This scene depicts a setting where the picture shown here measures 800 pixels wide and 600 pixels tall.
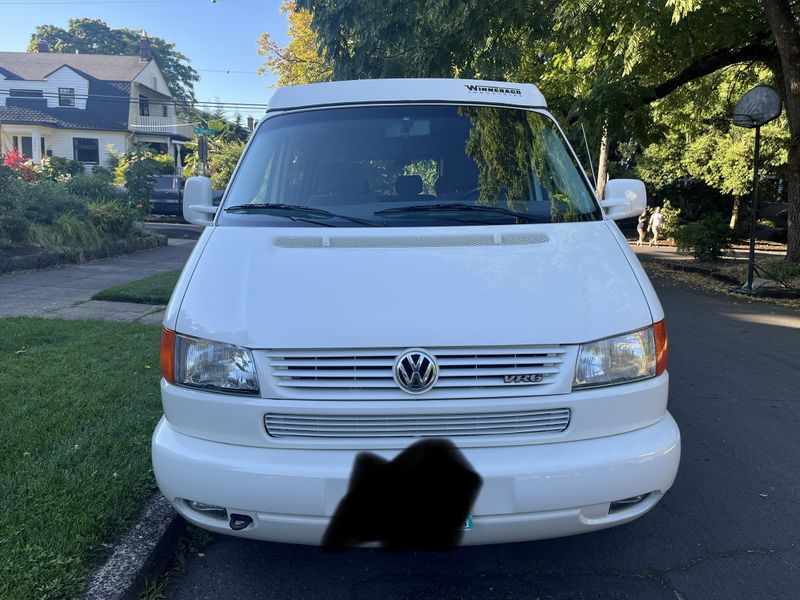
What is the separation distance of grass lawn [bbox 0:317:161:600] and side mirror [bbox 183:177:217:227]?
138 centimetres

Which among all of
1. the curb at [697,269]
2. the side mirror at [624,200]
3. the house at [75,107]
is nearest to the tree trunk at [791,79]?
the curb at [697,269]

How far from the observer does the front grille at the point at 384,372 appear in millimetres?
2430

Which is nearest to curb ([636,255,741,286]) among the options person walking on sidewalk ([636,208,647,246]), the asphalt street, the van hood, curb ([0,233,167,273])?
person walking on sidewalk ([636,208,647,246])

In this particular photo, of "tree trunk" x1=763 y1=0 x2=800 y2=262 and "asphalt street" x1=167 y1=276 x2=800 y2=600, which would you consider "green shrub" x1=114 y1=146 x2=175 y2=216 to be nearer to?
"tree trunk" x1=763 y1=0 x2=800 y2=262

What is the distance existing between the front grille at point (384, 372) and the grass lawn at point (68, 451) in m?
1.22

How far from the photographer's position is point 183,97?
76.4m

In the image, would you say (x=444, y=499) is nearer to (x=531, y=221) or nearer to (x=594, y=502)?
(x=594, y=502)

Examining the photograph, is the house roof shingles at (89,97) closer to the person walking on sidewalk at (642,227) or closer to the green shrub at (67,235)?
the green shrub at (67,235)

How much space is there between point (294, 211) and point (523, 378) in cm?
144

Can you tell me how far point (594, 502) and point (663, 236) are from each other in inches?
1093

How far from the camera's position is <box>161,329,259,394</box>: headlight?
8.23ft

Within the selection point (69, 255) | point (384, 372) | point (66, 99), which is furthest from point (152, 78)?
point (384, 372)

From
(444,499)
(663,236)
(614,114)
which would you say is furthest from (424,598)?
(663,236)

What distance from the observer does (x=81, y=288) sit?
9438 millimetres
